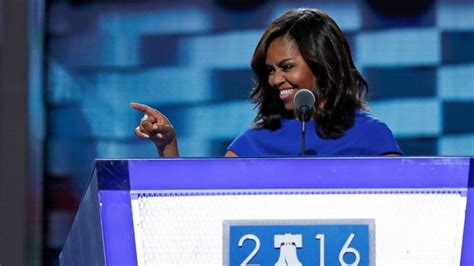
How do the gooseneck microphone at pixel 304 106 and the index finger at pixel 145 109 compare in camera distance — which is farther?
the index finger at pixel 145 109

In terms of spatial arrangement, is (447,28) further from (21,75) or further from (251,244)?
(251,244)

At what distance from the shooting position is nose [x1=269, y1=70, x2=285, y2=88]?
214cm

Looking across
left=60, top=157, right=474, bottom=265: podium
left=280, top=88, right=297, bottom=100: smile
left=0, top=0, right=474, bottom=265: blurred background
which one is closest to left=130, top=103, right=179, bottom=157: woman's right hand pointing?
left=280, top=88, right=297, bottom=100: smile

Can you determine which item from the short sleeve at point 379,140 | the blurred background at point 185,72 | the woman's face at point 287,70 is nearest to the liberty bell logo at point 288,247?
the short sleeve at point 379,140

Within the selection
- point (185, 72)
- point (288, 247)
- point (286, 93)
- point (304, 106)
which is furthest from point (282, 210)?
point (185, 72)

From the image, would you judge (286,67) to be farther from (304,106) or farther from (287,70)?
(304,106)

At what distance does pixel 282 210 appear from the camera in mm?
1336

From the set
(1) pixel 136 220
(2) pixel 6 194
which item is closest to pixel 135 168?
(1) pixel 136 220

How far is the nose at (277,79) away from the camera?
7.02 ft

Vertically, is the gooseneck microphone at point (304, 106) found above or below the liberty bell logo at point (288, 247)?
above

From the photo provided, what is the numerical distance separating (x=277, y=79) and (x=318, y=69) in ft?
0.26

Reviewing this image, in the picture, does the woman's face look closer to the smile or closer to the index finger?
the smile

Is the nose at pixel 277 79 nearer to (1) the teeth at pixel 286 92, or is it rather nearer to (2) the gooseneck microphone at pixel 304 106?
(1) the teeth at pixel 286 92

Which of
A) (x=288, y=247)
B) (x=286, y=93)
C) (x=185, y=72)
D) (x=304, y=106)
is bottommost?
(x=288, y=247)
